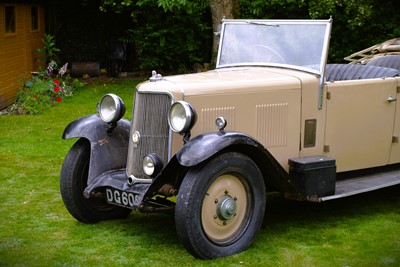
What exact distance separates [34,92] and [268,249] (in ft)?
28.1

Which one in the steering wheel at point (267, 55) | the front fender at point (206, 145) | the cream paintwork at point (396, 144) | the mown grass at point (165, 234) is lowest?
the mown grass at point (165, 234)

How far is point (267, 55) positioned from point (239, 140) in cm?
151

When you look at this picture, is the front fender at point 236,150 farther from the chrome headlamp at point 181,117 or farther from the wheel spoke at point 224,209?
the wheel spoke at point 224,209

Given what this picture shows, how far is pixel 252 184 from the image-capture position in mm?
5113

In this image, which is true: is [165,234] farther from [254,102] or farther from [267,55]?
[267,55]

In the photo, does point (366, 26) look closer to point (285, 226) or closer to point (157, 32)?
point (157, 32)

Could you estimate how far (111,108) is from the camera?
5.75 meters

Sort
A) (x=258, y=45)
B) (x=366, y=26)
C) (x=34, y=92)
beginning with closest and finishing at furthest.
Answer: (x=258, y=45) → (x=34, y=92) → (x=366, y=26)

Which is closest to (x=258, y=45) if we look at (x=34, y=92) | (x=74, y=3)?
(x=34, y=92)

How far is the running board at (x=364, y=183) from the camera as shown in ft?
18.7

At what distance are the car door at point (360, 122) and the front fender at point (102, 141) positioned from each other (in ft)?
5.67

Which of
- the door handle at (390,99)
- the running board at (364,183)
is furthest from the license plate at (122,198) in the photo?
the door handle at (390,99)

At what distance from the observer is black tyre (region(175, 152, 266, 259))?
15.6ft

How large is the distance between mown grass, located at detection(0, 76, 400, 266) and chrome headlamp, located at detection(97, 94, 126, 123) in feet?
2.95
